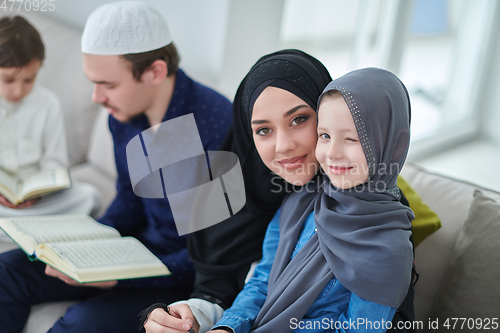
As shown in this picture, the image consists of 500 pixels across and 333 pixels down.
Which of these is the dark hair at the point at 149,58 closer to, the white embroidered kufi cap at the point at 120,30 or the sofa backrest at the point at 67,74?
the white embroidered kufi cap at the point at 120,30

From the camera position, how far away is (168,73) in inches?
50.7

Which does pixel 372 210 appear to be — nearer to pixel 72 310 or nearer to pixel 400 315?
pixel 400 315

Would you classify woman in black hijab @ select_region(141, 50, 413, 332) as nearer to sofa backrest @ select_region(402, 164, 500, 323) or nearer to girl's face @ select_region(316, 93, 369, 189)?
girl's face @ select_region(316, 93, 369, 189)

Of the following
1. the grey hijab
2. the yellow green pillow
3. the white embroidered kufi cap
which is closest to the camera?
the grey hijab

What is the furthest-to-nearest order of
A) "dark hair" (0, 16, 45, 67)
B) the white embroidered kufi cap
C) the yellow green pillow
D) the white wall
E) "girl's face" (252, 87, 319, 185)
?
the white wall
"dark hair" (0, 16, 45, 67)
the white embroidered kufi cap
the yellow green pillow
"girl's face" (252, 87, 319, 185)

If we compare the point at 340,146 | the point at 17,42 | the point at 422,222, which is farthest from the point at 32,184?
the point at 422,222

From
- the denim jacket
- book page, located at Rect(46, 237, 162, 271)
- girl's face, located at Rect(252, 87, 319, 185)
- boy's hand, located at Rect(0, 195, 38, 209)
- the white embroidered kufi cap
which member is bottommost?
boy's hand, located at Rect(0, 195, 38, 209)

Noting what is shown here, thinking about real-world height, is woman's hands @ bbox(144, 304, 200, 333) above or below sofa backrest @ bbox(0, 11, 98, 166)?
below

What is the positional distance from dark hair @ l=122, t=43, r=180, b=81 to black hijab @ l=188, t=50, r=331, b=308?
32 centimetres

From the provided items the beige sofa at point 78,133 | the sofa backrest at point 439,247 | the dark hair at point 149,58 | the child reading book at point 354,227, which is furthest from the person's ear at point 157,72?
the sofa backrest at point 439,247

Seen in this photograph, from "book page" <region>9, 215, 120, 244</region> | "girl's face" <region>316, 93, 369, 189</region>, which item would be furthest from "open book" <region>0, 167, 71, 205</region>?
"girl's face" <region>316, 93, 369, 189</region>

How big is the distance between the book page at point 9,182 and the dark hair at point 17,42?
374 millimetres

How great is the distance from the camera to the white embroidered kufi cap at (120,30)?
1161 mm

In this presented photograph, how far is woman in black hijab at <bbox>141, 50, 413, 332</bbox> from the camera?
35.5 inches
